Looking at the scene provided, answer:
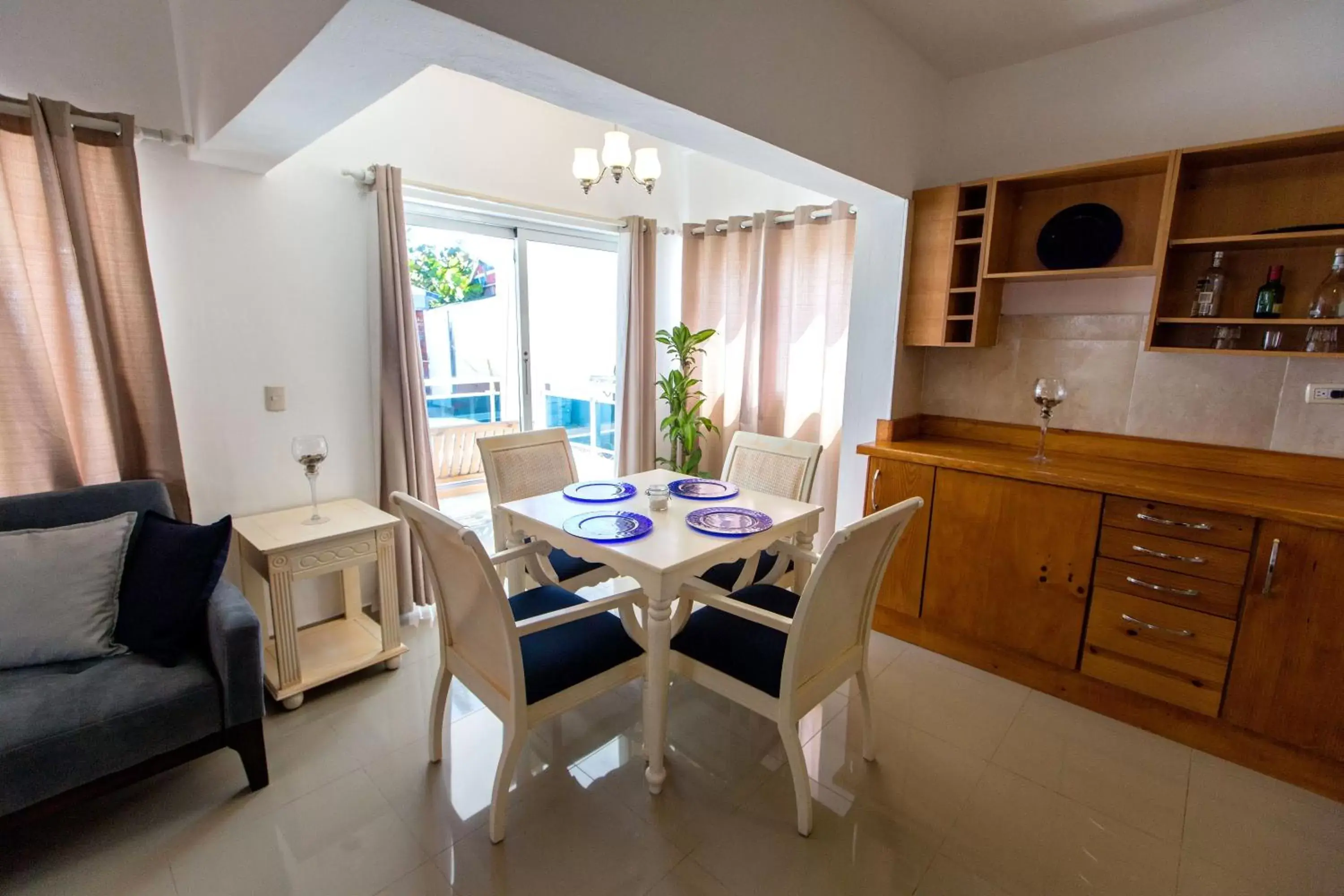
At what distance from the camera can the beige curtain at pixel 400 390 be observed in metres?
2.57

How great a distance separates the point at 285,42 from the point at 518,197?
1734 millimetres

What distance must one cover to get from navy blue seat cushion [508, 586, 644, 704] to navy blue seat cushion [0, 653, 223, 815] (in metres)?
0.90

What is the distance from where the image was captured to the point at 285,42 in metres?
1.43

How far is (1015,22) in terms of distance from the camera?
7.52 feet

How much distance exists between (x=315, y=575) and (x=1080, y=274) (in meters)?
3.15

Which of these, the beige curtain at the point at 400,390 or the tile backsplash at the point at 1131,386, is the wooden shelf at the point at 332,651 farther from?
the tile backsplash at the point at 1131,386

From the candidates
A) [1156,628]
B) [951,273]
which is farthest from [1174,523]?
[951,273]

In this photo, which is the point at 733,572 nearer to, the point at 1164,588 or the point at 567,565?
the point at 567,565

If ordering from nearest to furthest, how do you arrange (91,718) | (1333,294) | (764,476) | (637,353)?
(91,718) < (1333,294) < (764,476) < (637,353)

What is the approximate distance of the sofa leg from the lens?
1735mm

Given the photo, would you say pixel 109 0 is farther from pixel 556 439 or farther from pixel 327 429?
pixel 556 439

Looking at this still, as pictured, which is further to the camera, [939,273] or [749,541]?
[939,273]

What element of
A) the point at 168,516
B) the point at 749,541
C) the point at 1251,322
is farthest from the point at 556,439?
the point at 1251,322

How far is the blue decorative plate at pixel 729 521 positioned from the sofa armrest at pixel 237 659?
1.34 metres
